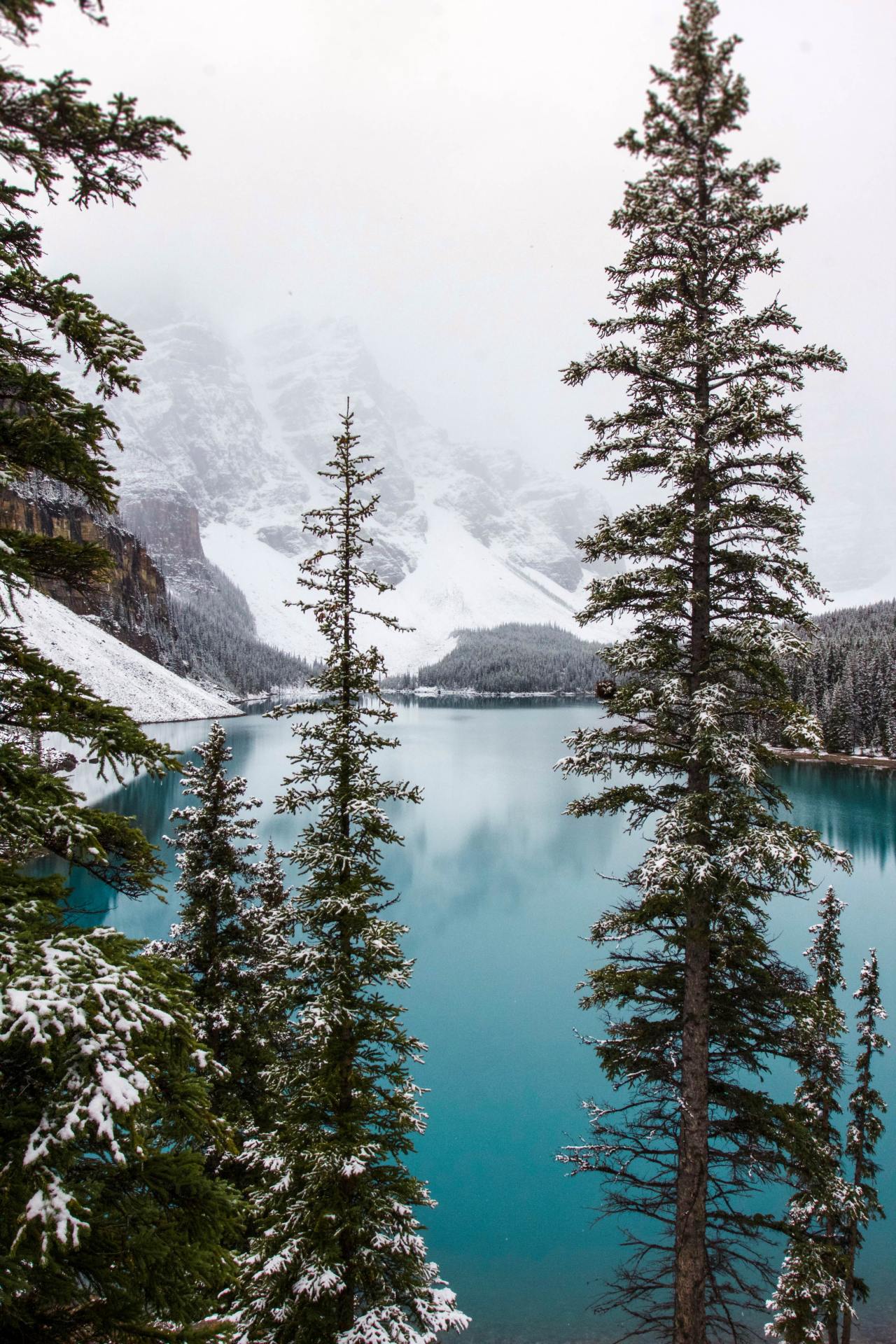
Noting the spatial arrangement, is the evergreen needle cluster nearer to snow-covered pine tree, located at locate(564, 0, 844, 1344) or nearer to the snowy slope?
snow-covered pine tree, located at locate(564, 0, 844, 1344)

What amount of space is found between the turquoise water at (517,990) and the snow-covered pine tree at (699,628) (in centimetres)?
710

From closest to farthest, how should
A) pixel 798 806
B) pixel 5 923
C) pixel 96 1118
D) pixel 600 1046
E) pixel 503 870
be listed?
pixel 96 1118
pixel 5 923
pixel 600 1046
pixel 503 870
pixel 798 806

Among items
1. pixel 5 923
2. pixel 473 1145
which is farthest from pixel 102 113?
pixel 473 1145

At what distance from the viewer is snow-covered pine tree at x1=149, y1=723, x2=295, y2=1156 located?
13.5 meters

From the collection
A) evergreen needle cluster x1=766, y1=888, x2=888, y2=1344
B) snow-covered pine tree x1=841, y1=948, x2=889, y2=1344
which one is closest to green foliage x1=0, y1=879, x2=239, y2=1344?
evergreen needle cluster x1=766, y1=888, x2=888, y2=1344

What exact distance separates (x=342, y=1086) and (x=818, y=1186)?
6.60m

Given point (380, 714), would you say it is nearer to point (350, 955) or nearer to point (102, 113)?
point (350, 955)

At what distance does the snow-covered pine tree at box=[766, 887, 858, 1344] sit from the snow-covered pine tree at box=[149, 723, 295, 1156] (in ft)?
28.4

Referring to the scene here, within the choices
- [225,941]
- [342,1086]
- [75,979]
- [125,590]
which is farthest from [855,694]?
[125,590]

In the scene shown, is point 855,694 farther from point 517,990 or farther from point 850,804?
point 517,990

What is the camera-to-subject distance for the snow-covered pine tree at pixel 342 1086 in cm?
927

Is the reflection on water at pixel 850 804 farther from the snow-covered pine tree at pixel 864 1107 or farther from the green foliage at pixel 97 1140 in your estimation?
the green foliage at pixel 97 1140

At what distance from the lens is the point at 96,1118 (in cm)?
312

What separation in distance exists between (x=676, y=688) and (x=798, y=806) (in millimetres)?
63784
